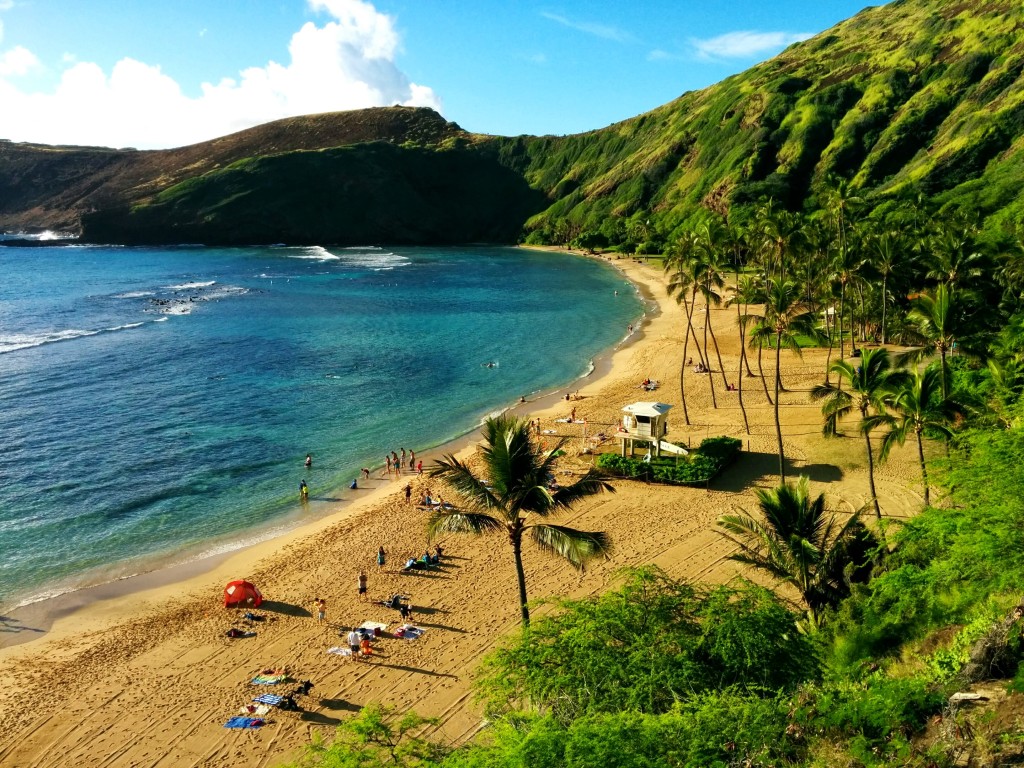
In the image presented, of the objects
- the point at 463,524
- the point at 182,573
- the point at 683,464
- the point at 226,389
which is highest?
the point at 463,524

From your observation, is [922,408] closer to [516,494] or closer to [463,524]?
[516,494]

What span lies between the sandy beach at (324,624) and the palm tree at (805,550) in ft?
20.5

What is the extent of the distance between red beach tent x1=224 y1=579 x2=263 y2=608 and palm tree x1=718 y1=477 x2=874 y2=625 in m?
17.5

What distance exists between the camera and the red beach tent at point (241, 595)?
1054 inches

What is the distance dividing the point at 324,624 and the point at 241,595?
374cm

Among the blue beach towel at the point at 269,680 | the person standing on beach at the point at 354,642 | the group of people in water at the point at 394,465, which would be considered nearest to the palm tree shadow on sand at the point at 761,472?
the group of people in water at the point at 394,465

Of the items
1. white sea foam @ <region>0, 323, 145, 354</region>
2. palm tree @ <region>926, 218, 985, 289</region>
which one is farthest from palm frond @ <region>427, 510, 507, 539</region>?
white sea foam @ <region>0, 323, 145, 354</region>

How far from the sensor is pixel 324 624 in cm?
2553

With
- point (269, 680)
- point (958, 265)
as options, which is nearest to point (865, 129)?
point (958, 265)

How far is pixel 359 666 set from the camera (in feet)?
75.0

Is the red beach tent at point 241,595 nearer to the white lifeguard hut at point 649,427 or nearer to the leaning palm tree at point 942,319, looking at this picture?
the white lifeguard hut at point 649,427

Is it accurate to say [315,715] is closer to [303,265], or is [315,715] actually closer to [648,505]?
[648,505]

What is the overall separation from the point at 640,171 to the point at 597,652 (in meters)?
192

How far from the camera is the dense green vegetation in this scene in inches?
1375
